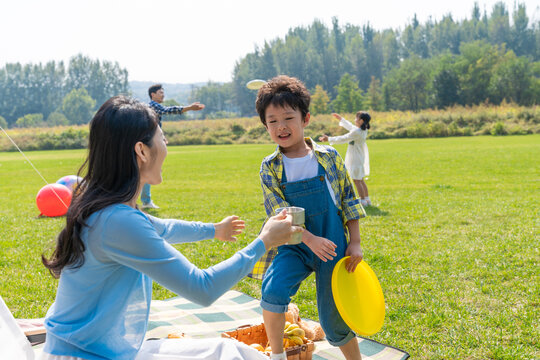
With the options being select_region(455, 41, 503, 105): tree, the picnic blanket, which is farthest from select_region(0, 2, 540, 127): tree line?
the picnic blanket

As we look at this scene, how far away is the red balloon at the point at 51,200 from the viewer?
348 inches

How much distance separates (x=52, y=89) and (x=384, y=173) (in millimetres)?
127316

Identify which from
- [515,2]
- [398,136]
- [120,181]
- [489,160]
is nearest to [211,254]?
[120,181]

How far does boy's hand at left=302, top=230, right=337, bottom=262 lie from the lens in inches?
103

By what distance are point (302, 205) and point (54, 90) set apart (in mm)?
136798

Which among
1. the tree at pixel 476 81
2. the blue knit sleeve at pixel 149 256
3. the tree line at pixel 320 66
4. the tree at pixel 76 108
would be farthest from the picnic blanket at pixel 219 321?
the tree at pixel 76 108

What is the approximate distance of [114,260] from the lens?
167 centimetres

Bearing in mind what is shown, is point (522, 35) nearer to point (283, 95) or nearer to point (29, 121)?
point (29, 121)

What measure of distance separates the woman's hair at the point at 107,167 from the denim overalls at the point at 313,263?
1.27 m

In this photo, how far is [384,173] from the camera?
15172mm

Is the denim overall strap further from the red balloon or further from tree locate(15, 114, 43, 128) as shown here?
tree locate(15, 114, 43, 128)

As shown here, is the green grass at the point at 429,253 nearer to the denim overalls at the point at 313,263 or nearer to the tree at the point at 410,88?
the denim overalls at the point at 313,263

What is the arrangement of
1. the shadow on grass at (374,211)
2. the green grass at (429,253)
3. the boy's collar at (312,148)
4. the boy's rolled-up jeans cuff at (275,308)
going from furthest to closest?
the shadow on grass at (374,211)
the green grass at (429,253)
the boy's collar at (312,148)
the boy's rolled-up jeans cuff at (275,308)

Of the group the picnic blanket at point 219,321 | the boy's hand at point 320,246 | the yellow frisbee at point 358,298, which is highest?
the boy's hand at point 320,246
